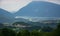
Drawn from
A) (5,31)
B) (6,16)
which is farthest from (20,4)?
(5,31)

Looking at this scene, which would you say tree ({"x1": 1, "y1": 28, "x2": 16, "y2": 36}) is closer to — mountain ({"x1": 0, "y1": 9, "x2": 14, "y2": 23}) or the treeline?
the treeline

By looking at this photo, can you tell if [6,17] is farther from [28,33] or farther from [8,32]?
[28,33]

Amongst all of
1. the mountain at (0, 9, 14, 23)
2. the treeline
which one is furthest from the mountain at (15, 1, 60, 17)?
the treeline

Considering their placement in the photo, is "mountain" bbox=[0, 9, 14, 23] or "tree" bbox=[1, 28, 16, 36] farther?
"mountain" bbox=[0, 9, 14, 23]

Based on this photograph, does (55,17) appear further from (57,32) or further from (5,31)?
(5,31)

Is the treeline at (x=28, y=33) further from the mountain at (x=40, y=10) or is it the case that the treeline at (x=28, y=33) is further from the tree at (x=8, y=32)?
the mountain at (x=40, y=10)

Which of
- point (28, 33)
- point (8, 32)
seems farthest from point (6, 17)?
point (28, 33)
